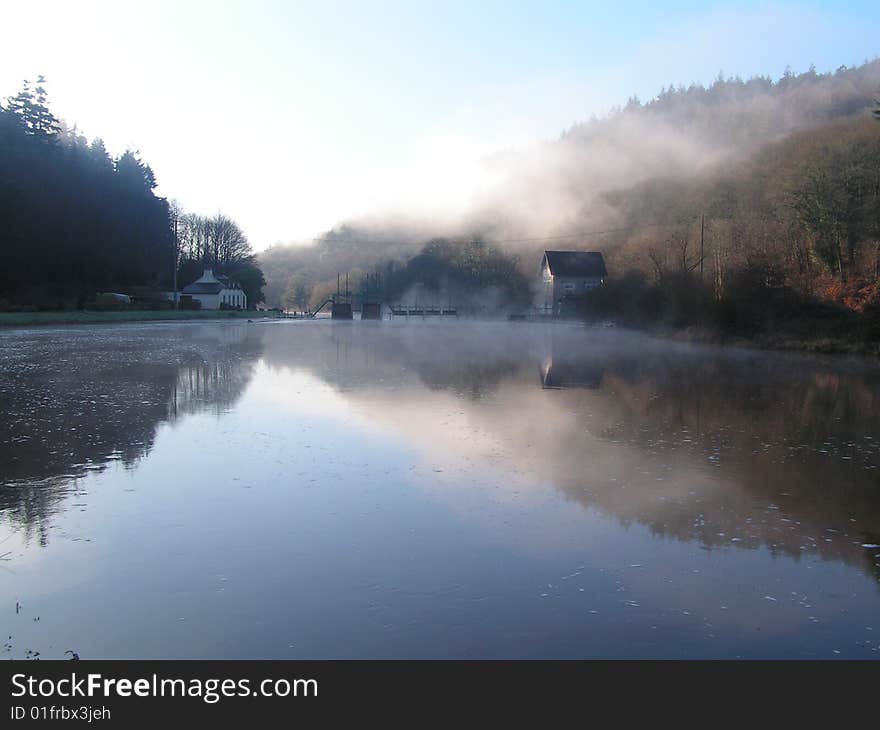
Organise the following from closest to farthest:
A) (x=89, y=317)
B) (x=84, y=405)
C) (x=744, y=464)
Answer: (x=744, y=464)
(x=84, y=405)
(x=89, y=317)

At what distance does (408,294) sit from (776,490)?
97891mm

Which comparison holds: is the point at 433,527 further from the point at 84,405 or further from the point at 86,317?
the point at 86,317

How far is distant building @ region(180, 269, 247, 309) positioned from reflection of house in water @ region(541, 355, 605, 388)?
68.2 meters

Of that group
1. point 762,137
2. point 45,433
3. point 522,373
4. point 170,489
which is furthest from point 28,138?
point 762,137

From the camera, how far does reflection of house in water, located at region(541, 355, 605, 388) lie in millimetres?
17828

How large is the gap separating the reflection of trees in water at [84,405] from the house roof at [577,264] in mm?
62835

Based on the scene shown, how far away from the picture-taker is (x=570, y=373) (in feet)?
67.2

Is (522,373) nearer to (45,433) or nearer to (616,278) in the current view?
(45,433)

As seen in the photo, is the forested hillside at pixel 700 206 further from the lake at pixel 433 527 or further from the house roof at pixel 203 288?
the house roof at pixel 203 288

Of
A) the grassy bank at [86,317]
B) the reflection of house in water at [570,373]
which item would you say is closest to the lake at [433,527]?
the reflection of house in water at [570,373]

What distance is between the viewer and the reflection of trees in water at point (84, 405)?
792 centimetres

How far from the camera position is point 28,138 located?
60.2m

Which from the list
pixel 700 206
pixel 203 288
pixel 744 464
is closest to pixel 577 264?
pixel 700 206

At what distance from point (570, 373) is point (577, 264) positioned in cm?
6716
